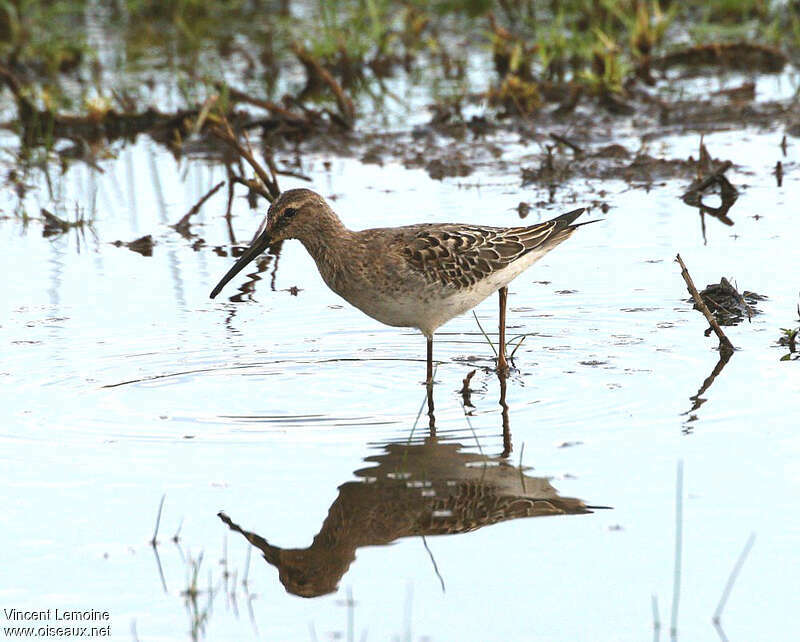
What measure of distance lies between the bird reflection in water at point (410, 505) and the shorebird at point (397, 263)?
1250mm

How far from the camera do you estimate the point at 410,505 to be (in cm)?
615

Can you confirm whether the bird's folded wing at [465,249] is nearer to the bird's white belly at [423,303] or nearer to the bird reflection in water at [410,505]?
the bird's white belly at [423,303]

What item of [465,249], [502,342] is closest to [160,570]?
[502,342]

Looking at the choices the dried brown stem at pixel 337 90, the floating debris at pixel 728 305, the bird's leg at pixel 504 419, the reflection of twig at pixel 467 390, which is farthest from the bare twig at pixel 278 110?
the reflection of twig at pixel 467 390

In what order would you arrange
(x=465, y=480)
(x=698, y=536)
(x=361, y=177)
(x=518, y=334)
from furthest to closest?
(x=361, y=177), (x=518, y=334), (x=465, y=480), (x=698, y=536)

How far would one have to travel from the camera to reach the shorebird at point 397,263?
7816mm

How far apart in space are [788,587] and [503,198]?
277 inches

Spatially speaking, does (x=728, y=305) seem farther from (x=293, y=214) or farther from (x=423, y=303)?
(x=293, y=214)

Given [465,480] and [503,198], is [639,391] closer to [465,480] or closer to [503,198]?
[465,480]

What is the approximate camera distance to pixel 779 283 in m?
9.28

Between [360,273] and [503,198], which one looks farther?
[503,198]

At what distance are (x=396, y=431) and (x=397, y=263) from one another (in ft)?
3.89

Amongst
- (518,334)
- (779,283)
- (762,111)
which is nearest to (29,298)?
(518,334)

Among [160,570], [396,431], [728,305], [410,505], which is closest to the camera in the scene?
[160,570]
